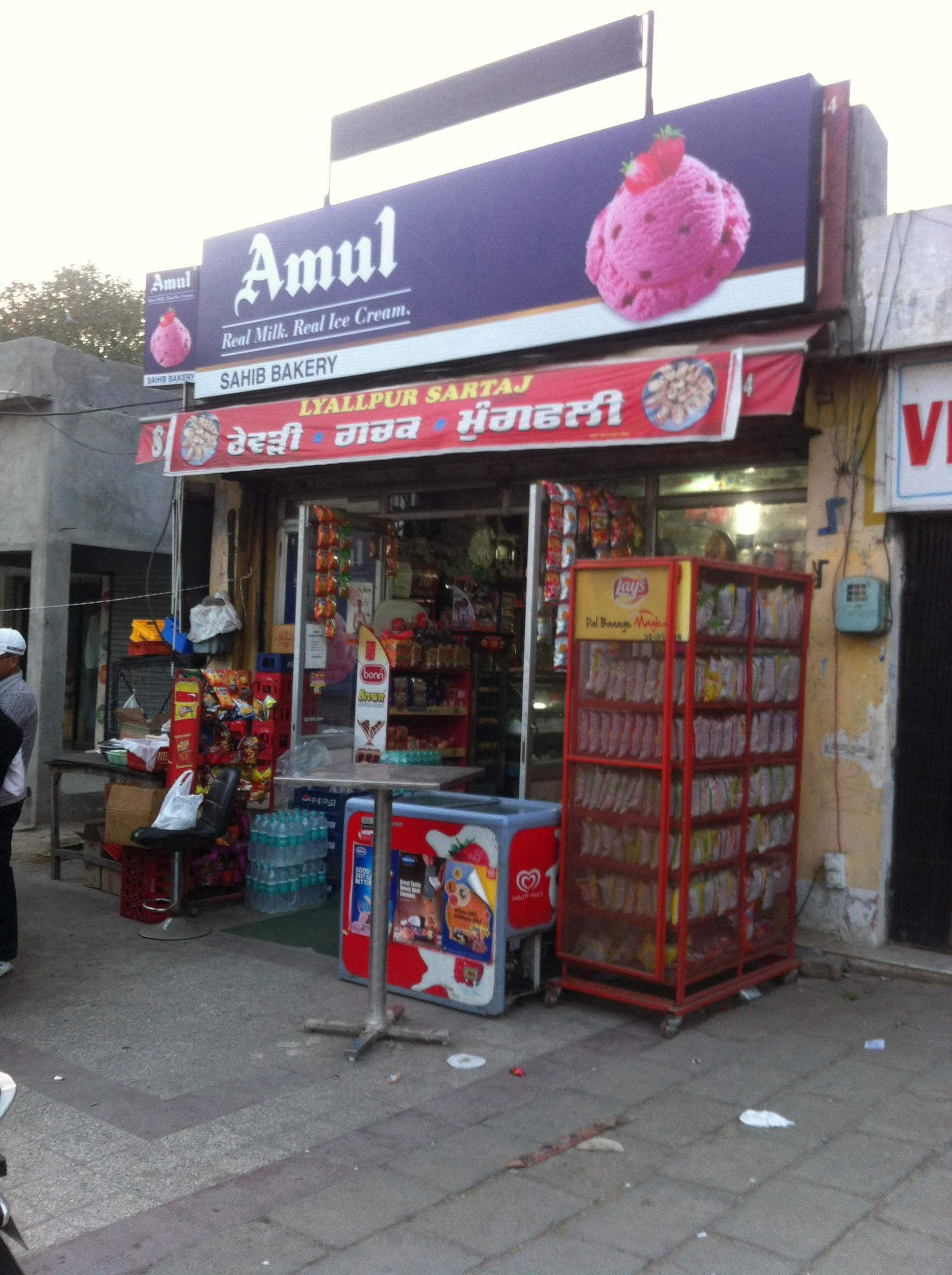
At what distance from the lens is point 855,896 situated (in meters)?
7.00

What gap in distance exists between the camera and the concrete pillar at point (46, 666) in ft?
37.6

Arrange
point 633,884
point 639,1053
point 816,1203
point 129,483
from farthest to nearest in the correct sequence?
point 129,483, point 633,884, point 639,1053, point 816,1203

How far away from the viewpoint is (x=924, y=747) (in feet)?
22.7

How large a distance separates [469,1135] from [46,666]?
8.53 m

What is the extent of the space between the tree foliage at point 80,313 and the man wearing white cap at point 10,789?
66.8ft

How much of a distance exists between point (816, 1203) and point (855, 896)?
3381 millimetres

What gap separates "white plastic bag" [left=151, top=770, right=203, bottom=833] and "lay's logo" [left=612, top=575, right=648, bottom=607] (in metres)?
3.45

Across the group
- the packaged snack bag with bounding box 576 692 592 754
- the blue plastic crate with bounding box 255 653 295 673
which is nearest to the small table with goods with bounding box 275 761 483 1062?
the packaged snack bag with bounding box 576 692 592 754

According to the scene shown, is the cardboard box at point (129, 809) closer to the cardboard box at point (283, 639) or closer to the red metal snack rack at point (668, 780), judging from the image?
the cardboard box at point (283, 639)

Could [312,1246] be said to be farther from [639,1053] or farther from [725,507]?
[725,507]

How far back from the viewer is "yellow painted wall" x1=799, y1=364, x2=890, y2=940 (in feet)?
22.8

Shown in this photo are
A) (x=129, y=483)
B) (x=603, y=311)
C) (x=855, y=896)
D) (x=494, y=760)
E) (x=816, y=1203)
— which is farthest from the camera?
(x=129, y=483)

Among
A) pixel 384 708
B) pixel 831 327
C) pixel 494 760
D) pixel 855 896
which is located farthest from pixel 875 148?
pixel 494 760

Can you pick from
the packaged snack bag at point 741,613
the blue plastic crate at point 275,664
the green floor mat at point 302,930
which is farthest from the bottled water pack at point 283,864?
the packaged snack bag at point 741,613
